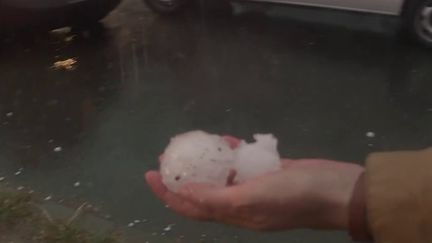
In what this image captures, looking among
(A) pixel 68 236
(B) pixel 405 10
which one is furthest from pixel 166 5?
(A) pixel 68 236

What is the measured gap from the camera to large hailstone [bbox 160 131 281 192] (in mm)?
2086

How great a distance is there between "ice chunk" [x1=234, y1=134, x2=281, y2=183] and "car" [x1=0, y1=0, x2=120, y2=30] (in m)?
4.64

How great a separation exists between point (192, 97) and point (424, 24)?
2.04 meters

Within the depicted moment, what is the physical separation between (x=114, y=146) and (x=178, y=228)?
1.14m

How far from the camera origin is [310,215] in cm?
180

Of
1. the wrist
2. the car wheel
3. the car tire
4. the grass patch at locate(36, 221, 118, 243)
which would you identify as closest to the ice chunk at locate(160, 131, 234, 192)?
the wrist

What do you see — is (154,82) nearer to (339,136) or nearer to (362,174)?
(339,136)

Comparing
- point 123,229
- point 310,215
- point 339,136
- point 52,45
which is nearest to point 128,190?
point 123,229

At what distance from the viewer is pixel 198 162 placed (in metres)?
2.16

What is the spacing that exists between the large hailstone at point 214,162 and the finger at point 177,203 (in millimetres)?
21

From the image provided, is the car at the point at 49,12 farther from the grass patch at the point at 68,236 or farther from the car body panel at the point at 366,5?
the grass patch at the point at 68,236

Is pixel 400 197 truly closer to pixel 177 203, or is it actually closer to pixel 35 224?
pixel 177 203

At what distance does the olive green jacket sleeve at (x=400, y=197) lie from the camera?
1492 mm

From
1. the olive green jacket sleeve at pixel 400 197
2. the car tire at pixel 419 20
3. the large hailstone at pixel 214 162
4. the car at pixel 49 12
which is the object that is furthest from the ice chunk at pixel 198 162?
the car at pixel 49 12
